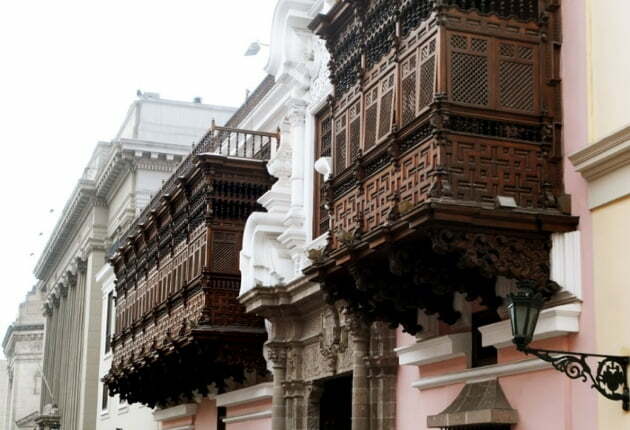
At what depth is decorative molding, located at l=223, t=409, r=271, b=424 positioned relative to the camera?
18.9 m

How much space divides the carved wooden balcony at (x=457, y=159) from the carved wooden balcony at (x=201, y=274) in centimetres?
Answer: 664

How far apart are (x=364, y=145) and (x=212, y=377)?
29.6 feet

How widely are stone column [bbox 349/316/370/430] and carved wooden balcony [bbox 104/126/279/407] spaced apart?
429 cm

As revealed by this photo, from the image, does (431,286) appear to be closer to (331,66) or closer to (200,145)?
(331,66)

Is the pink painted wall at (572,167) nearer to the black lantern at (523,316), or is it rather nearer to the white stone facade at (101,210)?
the black lantern at (523,316)

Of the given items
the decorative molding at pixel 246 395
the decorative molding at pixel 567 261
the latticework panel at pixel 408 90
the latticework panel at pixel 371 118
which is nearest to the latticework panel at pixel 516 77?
the latticework panel at pixel 408 90

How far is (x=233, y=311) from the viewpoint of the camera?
19250mm

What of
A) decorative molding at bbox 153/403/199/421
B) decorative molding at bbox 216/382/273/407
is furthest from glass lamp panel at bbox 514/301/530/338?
decorative molding at bbox 153/403/199/421

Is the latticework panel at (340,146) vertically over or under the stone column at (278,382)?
over

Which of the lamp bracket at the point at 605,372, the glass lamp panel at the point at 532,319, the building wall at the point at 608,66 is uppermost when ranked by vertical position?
the building wall at the point at 608,66

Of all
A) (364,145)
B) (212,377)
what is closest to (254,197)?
(212,377)

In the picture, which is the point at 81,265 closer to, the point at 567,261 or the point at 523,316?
the point at 567,261

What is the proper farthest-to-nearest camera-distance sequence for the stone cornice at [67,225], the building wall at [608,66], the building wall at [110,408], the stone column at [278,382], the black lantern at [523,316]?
the stone cornice at [67,225] < the building wall at [110,408] < the stone column at [278,382] < the building wall at [608,66] < the black lantern at [523,316]

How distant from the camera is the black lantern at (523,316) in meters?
9.58
